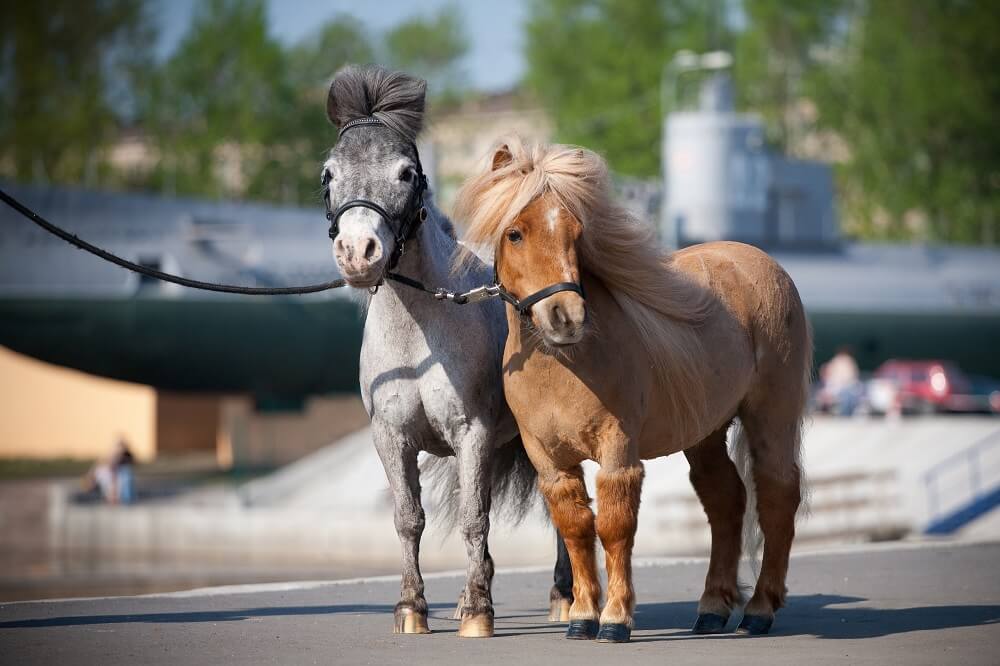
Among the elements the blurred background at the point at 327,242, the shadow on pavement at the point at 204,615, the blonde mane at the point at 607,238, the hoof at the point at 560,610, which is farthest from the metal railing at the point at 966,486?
the blonde mane at the point at 607,238

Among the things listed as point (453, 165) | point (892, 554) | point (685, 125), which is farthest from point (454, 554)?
point (453, 165)

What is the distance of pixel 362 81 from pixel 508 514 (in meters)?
2.59

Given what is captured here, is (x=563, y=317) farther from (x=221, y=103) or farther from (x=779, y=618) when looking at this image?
(x=221, y=103)

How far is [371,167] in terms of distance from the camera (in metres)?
6.72

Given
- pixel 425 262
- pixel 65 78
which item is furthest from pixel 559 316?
pixel 65 78

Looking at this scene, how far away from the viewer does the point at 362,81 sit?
23.2 ft

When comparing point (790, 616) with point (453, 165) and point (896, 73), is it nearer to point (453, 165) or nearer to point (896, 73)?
point (896, 73)

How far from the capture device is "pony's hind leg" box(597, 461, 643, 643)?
6.42 m

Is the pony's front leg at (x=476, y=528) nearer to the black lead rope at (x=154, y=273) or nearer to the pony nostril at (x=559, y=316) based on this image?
the pony nostril at (x=559, y=316)

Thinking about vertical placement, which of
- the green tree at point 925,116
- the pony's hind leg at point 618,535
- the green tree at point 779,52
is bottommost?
the pony's hind leg at point 618,535

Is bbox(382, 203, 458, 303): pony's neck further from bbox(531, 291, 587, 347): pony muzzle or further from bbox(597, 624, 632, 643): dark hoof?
bbox(597, 624, 632, 643): dark hoof

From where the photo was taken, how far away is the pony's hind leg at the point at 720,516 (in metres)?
7.41

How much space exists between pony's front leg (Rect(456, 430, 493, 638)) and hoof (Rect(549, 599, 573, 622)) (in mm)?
933

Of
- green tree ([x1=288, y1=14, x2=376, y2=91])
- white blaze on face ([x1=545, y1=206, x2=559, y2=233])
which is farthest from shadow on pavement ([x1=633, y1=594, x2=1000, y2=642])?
green tree ([x1=288, y1=14, x2=376, y2=91])
